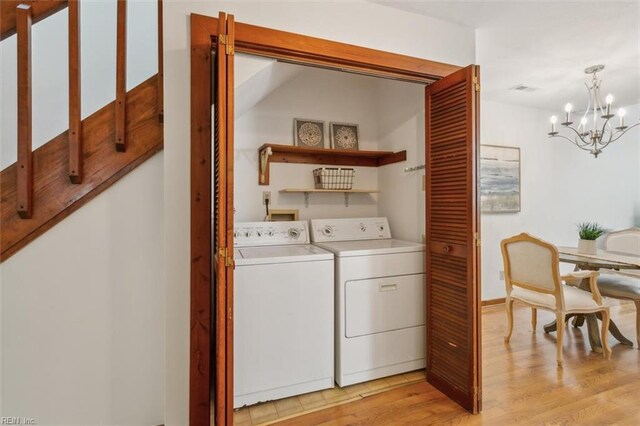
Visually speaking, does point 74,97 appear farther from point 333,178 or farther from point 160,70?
point 333,178

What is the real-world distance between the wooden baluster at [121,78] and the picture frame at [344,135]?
68.6 inches

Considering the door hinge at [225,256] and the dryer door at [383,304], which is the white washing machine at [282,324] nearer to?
the dryer door at [383,304]

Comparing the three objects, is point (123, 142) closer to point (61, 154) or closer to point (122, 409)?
point (61, 154)

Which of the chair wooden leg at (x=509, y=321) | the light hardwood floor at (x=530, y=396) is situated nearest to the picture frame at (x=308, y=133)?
the light hardwood floor at (x=530, y=396)

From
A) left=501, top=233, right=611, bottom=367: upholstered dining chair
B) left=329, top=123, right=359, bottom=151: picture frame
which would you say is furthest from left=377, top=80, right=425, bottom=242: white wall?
left=501, top=233, right=611, bottom=367: upholstered dining chair

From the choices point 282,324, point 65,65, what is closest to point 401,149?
point 282,324

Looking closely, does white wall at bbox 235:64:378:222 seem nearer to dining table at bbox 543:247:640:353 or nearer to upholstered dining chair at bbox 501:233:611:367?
upholstered dining chair at bbox 501:233:611:367

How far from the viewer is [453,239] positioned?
1975mm

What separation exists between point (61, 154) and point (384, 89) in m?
2.53

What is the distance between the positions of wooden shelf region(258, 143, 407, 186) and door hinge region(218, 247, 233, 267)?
4.28 ft

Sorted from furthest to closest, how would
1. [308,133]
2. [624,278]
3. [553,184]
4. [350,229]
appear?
[553,184] < [624,278] < [308,133] < [350,229]

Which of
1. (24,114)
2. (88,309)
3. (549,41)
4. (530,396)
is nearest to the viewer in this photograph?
(24,114)

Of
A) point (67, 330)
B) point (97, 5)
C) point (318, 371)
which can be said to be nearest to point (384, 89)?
point (97, 5)

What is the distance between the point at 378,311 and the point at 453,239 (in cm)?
70
